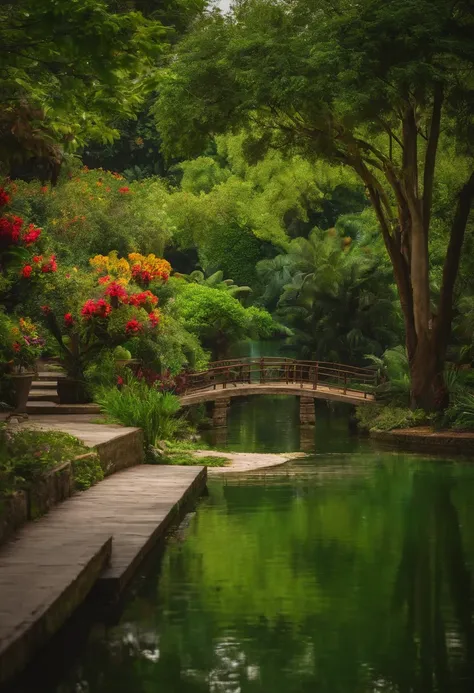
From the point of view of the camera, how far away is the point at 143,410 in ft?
65.8

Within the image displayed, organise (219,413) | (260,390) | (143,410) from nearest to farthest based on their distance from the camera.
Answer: (143,410)
(219,413)
(260,390)

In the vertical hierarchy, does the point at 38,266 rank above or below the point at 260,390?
above

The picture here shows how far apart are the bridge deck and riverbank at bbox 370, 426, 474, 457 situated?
17.8 ft

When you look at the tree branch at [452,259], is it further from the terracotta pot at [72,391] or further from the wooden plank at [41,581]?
the wooden plank at [41,581]

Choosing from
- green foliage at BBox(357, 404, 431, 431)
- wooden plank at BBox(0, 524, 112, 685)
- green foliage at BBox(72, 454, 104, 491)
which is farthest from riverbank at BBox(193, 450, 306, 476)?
wooden plank at BBox(0, 524, 112, 685)

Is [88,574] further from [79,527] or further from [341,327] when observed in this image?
[341,327]

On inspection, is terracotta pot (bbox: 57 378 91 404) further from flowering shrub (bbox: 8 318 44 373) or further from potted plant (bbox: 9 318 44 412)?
potted plant (bbox: 9 318 44 412)

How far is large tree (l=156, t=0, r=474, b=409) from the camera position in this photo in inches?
970

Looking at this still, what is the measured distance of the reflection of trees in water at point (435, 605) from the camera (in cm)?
816

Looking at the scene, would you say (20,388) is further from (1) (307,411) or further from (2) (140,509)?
(1) (307,411)

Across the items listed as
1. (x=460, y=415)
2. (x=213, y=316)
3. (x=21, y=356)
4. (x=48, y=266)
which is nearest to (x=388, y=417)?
(x=460, y=415)

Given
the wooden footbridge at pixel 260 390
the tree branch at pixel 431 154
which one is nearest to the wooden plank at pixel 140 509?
the tree branch at pixel 431 154

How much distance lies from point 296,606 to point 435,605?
44.1 inches

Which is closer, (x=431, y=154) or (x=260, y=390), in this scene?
(x=431, y=154)
